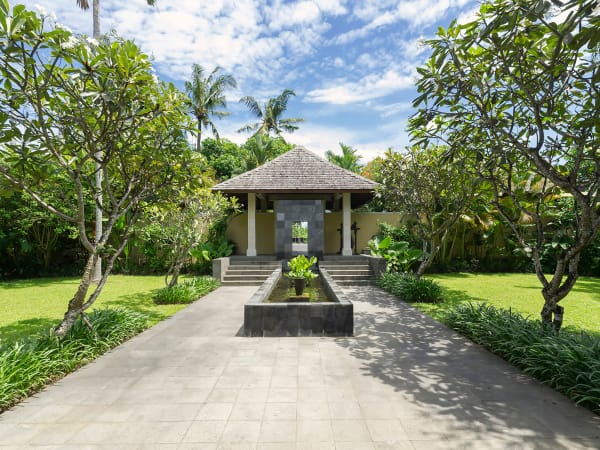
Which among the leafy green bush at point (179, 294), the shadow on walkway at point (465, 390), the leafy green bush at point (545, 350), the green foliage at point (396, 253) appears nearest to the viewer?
the shadow on walkway at point (465, 390)

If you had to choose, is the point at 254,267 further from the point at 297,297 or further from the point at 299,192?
the point at 297,297

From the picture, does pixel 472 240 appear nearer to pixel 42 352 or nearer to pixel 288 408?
pixel 288 408

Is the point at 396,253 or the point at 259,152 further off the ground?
the point at 259,152

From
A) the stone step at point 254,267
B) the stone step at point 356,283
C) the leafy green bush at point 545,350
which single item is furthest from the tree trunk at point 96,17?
the leafy green bush at point 545,350

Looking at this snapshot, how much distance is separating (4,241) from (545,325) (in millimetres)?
18956

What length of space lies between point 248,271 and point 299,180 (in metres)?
4.61

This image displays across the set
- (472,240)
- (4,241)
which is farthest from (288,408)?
(4,241)

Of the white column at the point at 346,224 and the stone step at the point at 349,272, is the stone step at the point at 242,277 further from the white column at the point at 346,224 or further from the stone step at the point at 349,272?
the white column at the point at 346,224

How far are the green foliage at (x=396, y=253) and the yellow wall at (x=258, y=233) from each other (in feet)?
20.0

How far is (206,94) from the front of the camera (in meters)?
26.8

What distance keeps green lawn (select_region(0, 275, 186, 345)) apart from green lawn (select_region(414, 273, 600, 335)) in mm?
7879

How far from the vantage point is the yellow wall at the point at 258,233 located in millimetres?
16219

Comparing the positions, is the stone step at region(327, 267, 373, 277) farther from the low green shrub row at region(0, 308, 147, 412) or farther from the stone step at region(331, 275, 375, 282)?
the low green shrub row at region(0, 308, 147, 412)

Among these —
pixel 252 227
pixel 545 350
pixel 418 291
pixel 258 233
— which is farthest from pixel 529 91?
pixel 258 233
